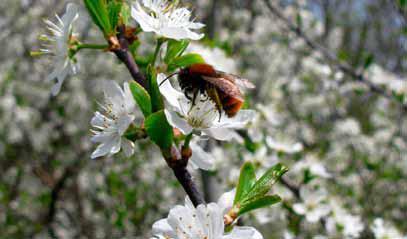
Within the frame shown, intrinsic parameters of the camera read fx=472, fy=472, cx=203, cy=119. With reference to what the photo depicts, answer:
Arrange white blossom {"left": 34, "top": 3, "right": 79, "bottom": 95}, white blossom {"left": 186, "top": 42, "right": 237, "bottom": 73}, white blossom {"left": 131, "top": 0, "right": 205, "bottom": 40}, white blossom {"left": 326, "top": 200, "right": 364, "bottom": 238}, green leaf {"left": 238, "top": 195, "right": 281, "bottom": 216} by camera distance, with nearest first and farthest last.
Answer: green leaf {"left": 238, "top": 195, "right": 281, "bottom": 216}, white blossom {"left": 131, "top": 0, "right": 205, "bottom": 40}, white blossom {"left": 34, "top": 3, "right": 79, "bottom": 95}, white blossom {"left": 186, "top": 42, "right": 237, "bottom": 73}, white blossom {"left": 326, "top": 200, "right": 364, "bottom": 238}

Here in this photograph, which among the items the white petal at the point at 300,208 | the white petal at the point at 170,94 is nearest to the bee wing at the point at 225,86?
the white petal at the point at 170,94

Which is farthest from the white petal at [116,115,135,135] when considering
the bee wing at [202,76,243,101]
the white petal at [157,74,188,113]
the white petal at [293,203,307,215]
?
the white petal at [293,203,307,215]

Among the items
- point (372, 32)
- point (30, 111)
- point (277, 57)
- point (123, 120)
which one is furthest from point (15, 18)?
point (372, 32)

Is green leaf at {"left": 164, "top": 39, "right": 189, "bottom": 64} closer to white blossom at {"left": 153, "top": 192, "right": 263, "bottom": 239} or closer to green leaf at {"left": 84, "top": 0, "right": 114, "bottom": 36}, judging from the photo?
green leaf at {"left": 84, "top": 0, "right": 114, "bottom": 36}

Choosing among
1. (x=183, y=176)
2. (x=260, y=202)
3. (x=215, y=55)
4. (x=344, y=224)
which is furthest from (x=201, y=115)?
(x=344, y=224)

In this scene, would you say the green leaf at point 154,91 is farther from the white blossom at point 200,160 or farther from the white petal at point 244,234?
the white petal at point 244,234

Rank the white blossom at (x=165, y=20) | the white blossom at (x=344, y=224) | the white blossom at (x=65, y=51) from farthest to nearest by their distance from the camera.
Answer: the white blossom at (x=344, y=224), the white blossom at (x=65, y=51), the white blossom at (x=165, y=20)

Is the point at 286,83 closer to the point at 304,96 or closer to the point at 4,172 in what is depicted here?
the point at 304,96
